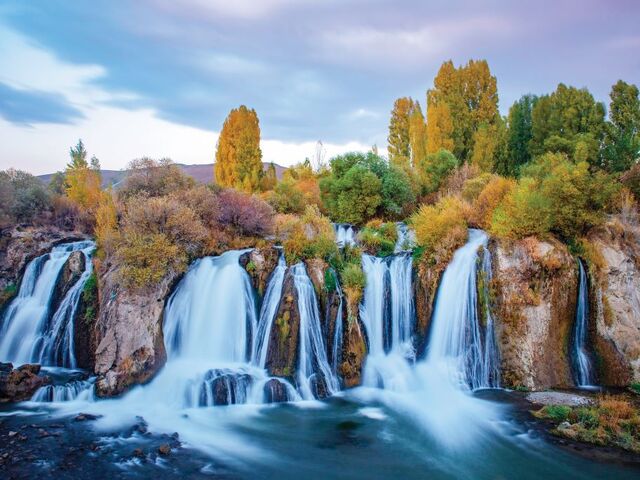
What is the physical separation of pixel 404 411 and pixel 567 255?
7.13 m

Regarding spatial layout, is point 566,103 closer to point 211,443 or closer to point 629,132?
point 629,132

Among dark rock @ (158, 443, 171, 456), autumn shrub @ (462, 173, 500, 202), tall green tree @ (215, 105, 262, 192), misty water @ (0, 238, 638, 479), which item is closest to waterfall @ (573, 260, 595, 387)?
misty water @ (0, 238, 638, 479)

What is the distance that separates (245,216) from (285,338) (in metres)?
6.23

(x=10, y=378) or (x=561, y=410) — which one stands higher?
(x=10, y=378)

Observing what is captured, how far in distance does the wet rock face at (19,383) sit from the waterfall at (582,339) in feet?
49.4

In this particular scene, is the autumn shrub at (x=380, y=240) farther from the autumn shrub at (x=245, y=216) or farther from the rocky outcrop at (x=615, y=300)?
the rocky outcrop at (x=615, y=300)

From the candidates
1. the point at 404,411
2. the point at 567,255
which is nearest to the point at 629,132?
the point at 567,255

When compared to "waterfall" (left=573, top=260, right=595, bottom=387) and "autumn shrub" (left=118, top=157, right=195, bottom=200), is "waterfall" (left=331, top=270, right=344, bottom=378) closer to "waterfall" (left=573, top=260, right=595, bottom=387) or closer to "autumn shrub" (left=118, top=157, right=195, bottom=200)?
"waterfall" (left=573, top=260, right=595, bottom=387)

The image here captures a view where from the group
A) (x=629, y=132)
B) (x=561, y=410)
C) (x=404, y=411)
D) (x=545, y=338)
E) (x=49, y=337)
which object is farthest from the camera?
(x=629, y=132)

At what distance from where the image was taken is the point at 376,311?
14656 millimetres

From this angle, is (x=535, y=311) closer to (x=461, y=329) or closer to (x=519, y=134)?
(x=461, y=329)

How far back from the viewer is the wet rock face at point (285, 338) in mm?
13016

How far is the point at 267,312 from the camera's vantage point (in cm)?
1398

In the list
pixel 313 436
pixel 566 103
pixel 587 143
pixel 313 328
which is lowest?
pixel 313 436
